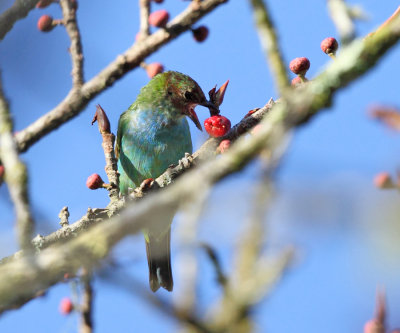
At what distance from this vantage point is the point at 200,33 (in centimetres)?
379

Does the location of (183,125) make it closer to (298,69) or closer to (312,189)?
(298,69)

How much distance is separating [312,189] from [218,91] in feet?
8.92

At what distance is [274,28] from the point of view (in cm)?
172

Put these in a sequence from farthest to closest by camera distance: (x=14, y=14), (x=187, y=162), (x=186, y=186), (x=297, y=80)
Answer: (x=187, y=162), (x=297, y=80), (x=14, y=14), (x=186, y=186)

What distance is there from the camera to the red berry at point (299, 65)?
324 cm

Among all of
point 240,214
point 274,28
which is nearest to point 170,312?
point 240,214

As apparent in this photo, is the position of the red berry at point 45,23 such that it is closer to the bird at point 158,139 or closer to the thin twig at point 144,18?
the thin twig at point 144,18

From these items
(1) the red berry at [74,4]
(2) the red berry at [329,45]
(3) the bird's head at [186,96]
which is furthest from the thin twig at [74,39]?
(3) the bird's head at [186,96]

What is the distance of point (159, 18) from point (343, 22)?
1.71 metres

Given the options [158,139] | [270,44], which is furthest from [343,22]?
[158,139]

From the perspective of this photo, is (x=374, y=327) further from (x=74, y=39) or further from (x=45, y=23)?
(x=45, y=23)

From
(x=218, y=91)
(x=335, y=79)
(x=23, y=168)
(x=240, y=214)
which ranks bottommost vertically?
(x=240, y=214)

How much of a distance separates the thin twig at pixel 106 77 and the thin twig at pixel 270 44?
125 cm

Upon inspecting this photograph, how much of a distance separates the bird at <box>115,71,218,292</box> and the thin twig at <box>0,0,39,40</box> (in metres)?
2.99
